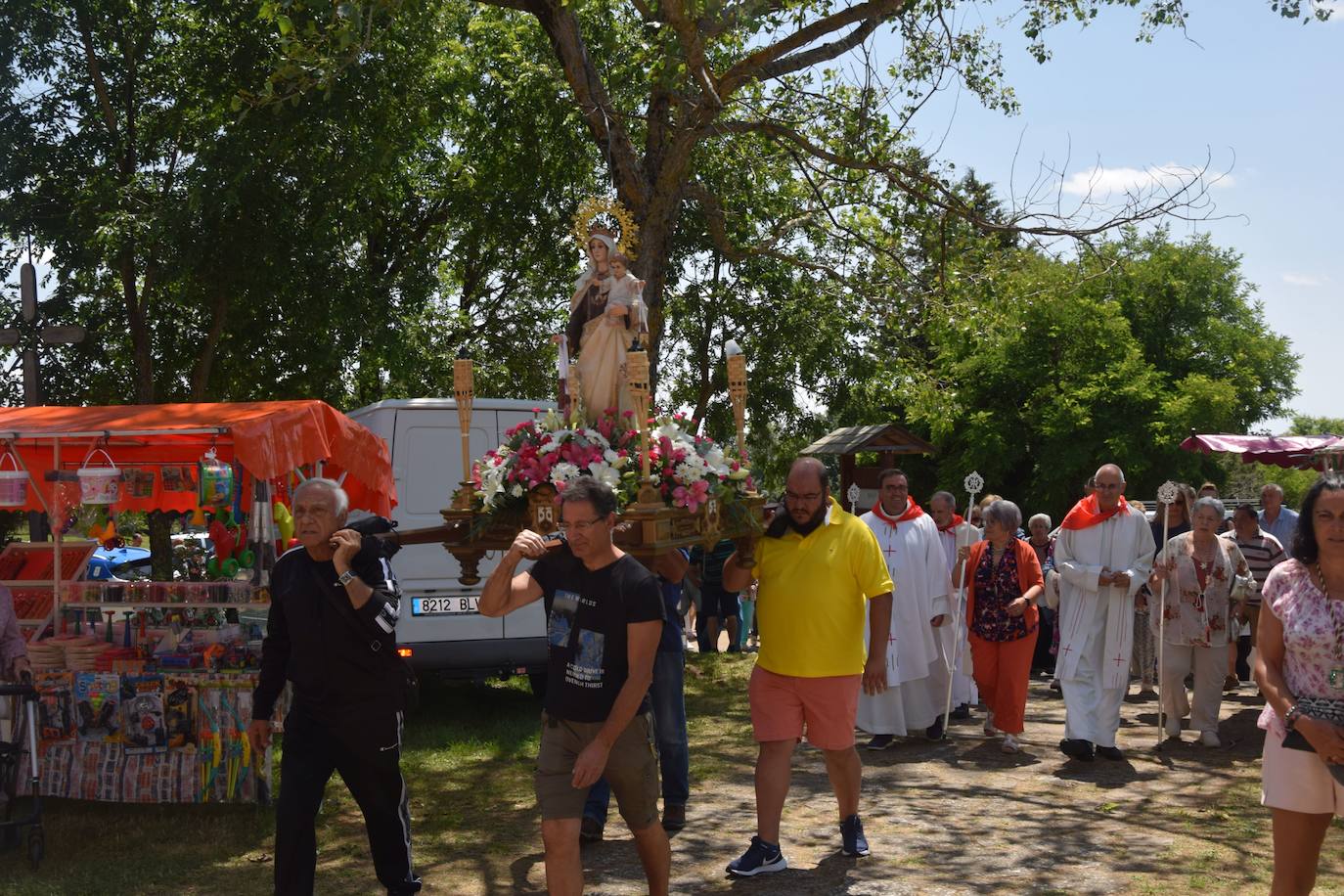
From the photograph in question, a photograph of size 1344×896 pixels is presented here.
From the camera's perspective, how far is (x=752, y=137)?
57.2 ft

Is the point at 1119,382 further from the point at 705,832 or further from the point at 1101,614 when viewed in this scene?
the point at 705,832

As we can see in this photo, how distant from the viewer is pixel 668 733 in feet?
24.0

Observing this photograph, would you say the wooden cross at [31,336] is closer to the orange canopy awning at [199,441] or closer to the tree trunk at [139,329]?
the tree trunk at [139,329]

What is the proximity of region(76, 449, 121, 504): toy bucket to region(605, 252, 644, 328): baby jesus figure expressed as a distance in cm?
377

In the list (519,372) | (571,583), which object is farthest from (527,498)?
(519,372)

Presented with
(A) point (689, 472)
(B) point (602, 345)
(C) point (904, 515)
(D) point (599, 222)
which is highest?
(D) point (599, 222)

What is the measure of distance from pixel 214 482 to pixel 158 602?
806 millimetres

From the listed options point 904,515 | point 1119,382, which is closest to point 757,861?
point 904,515

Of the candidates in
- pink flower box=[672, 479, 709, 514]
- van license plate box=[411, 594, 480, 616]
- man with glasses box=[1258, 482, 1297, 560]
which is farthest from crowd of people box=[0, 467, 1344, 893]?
man with glasses box=[1258, 482, 1297, 560]

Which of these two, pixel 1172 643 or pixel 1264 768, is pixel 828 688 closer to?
pixel 1264 768

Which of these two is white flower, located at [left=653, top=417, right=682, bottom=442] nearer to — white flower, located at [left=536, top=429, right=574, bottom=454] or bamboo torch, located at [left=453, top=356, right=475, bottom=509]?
white flower, located at [left=536, top=429, right=574, bottom=454]

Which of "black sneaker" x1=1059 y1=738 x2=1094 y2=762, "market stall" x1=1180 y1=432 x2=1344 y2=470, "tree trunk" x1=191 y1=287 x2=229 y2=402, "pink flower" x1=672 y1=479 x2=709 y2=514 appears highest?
"tree trunk" x1=191 y1=287 x2=229 y2=402

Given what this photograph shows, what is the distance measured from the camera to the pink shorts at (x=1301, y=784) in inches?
179

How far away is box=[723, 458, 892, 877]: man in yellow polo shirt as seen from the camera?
6.30 m
